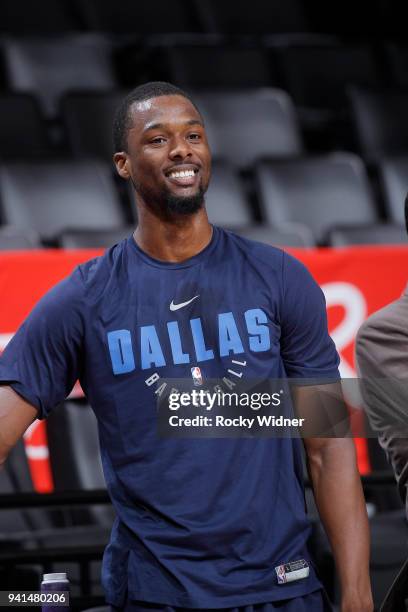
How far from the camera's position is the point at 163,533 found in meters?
2.06

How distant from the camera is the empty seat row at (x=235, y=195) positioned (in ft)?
16.6

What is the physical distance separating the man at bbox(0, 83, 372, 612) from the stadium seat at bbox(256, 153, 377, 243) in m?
3.18

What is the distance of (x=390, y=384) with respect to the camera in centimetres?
220

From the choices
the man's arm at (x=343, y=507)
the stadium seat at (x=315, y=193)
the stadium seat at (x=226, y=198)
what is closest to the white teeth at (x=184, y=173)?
the man's arm at (x=343, y=507)

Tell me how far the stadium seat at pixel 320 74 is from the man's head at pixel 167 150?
452cm

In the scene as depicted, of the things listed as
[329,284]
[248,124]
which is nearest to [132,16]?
[248,124]

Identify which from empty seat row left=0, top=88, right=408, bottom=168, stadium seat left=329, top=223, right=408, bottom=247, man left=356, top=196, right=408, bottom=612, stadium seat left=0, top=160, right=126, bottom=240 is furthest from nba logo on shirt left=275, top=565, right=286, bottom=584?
empty seat row left=0, top=88, right=408, bottom=168

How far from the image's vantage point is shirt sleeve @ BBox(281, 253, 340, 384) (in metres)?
2.21

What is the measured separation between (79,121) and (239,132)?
824mm

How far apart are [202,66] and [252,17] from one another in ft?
3.18

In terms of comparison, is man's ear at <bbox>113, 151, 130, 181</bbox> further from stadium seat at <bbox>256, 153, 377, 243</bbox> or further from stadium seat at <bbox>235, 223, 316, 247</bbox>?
stadium seat at <bbox>256, 153, 377, 243</bbox>

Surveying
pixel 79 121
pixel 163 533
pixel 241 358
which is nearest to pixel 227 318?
pixel 241 358

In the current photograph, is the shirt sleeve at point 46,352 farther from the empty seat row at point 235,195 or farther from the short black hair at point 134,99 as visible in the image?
the empty seat row at point 235,195

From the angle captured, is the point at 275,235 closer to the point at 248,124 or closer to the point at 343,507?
the point at 248,124
